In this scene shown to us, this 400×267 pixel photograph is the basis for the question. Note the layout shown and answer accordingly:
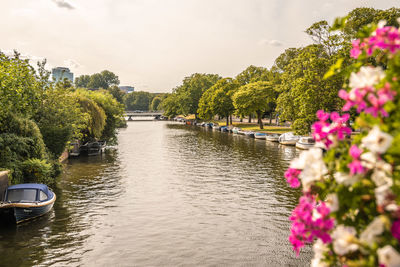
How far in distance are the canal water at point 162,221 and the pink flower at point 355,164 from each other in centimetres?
1232

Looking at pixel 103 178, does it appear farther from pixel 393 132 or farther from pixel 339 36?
pixel 339 36

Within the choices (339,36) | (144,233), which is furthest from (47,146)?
(339,36)

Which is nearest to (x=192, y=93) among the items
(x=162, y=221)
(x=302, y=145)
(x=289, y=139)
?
(x=289, y=139)

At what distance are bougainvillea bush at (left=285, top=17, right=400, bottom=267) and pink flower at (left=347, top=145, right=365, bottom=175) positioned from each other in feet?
Result: 0.03

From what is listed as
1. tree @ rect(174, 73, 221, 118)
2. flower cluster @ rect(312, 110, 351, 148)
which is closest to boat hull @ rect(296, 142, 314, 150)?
flower cluster @ rect(312, 110, 351, 148)

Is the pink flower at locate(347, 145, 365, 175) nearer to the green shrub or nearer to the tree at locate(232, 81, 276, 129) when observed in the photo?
the green shrub

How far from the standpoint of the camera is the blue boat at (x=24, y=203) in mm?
17859

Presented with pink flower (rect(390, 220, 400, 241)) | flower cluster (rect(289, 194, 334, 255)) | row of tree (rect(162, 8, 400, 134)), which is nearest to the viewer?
pink flower (rect(390, 220, 400, 241))

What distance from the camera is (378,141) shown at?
3.39 metres

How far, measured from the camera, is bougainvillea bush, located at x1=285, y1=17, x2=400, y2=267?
3.40 m

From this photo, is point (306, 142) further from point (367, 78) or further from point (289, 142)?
point (367, 78)

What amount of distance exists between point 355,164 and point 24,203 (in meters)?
18.9

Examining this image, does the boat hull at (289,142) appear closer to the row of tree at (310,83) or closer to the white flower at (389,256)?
the row of tree at (310,83)

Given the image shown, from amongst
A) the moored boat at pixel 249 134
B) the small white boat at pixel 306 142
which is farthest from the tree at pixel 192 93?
the small white boat at pixel 306 142
